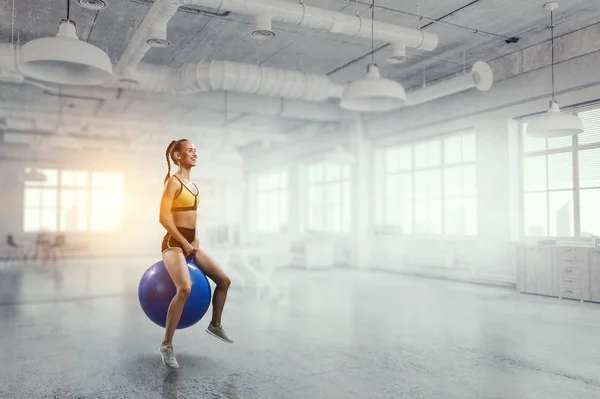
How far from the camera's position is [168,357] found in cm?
395

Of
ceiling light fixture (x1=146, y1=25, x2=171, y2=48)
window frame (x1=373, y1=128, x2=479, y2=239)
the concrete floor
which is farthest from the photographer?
window frame (x1=373, y1=128, x2=479, y2=239)

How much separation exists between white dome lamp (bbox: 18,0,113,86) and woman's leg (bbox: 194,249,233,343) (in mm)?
1777

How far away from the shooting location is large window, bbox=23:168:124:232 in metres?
17.3

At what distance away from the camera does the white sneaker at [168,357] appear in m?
3.90

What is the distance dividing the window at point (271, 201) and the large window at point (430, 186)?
17.6ft

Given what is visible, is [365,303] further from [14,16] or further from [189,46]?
[14,16]

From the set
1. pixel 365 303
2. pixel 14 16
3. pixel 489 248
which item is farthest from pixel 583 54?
pixel 14 16

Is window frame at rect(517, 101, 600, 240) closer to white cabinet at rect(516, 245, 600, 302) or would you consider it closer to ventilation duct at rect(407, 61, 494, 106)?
white cabinet at rect(516, 245, 600, 302)

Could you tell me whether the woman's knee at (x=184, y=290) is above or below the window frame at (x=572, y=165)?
below

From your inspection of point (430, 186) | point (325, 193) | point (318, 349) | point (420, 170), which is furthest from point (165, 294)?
point (325, 193)

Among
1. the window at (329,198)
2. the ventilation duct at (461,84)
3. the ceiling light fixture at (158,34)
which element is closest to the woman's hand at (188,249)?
the ceiling light fixture at (158,34)

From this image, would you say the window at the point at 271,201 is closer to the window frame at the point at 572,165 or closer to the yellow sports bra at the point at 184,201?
the window frame at the point at 572,165

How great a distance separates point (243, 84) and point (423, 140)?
4.59 meters

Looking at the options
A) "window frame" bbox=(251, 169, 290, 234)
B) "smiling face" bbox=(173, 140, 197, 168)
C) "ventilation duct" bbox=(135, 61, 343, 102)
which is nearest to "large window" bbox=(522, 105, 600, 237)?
"ventilation duct" bbox=(135, 61, 343, 102)
